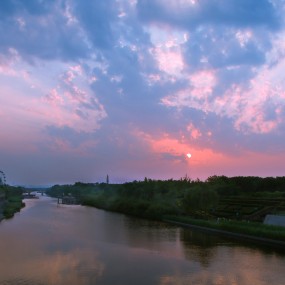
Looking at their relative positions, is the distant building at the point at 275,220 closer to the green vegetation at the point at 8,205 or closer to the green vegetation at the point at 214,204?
the green vegetation at the point at 214,204

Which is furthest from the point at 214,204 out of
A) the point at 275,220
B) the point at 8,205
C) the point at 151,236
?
the point at 8,205

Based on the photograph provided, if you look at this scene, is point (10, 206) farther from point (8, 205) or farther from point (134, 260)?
point (134, 260)

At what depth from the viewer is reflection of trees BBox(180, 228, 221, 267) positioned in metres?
31.6

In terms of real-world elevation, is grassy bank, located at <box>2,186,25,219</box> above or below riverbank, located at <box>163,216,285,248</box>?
above

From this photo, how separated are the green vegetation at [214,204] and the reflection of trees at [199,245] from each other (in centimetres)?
252

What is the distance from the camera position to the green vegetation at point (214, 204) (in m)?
46.4

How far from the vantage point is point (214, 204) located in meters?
58.2

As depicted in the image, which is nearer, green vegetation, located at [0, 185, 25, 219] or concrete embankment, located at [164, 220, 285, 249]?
concrete embankment, located at [164, 220, 285, 249]

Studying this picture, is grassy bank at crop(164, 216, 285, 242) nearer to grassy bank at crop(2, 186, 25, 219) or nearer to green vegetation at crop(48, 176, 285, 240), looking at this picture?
green vegetation at crop(48, 176, 285, 240)

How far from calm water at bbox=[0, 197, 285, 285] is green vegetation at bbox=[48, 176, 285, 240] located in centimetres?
420

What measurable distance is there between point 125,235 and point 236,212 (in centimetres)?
1732

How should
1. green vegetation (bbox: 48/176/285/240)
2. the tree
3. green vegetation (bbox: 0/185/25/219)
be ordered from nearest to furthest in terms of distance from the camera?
1. green vegetation (bbox: 48/176/285/240)
2. the tree
3. green vegetation (bbox: 0/185/25/219)

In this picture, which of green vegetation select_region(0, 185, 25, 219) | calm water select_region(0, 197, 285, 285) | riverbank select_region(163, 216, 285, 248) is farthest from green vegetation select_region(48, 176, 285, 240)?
green vegetation select_region(0, 185, 25, 219)

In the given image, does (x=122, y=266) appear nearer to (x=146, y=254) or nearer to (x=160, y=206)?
(x=146, y=254)
